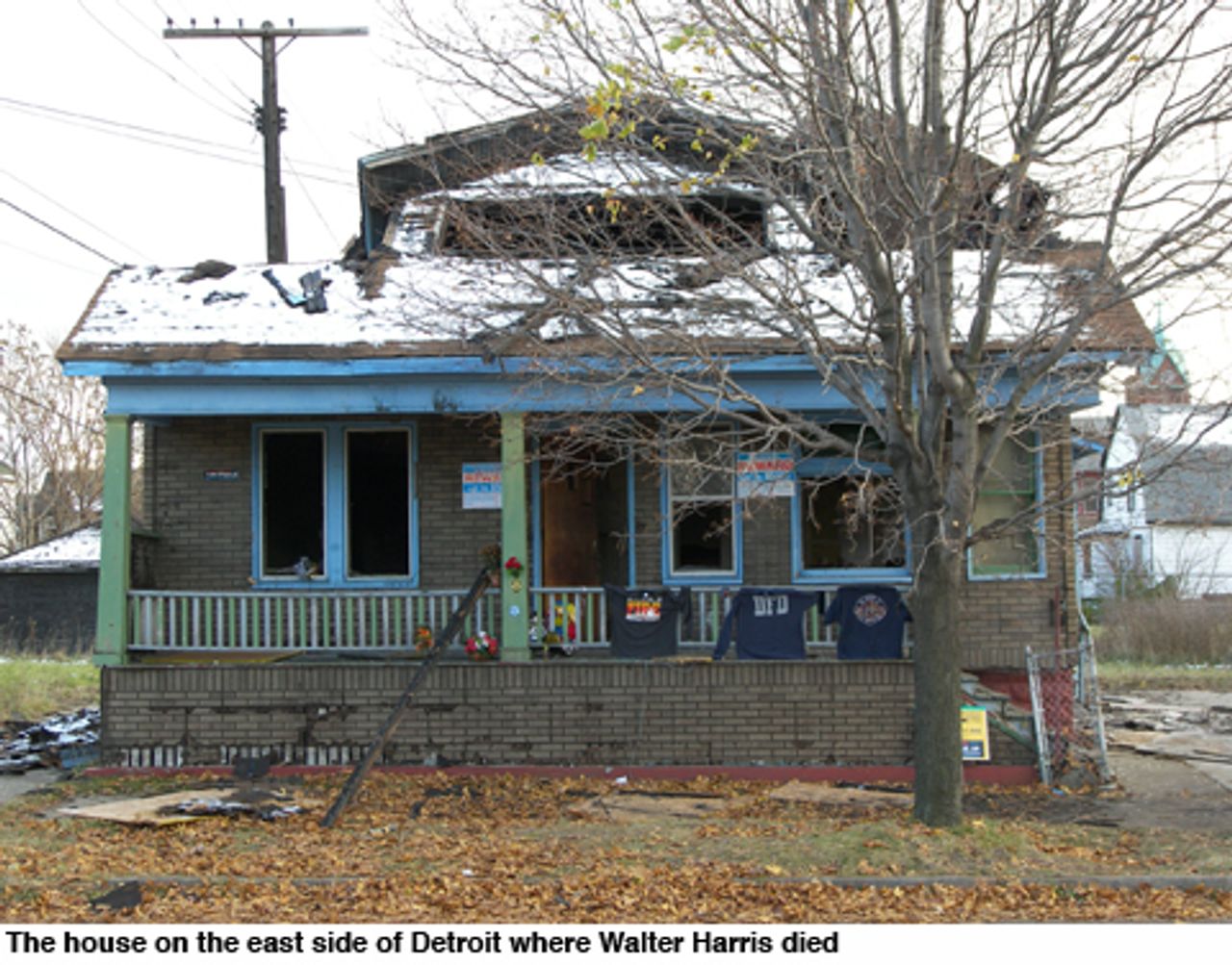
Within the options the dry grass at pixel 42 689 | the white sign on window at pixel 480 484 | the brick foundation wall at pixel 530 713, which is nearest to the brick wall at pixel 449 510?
the white sign on window at pixel 480 484

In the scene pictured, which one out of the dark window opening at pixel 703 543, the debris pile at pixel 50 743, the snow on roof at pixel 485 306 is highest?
the snow on roof at pixel 485 306

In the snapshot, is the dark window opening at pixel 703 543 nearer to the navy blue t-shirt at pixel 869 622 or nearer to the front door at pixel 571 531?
the front door at pixel 571 531

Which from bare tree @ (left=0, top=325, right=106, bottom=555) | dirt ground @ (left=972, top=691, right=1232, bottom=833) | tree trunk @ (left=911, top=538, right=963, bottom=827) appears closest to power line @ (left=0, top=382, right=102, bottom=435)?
bare tree @ (left=0, top=325, right=106, bottom=555)

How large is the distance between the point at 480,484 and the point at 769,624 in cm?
329

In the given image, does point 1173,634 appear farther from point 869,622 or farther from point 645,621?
point 645,621

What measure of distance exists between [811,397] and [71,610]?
26.2 meters

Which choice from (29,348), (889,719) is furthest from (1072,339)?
(29,348)

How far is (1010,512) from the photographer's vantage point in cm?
1297

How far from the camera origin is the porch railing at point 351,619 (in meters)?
12.2

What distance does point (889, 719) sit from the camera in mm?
11516

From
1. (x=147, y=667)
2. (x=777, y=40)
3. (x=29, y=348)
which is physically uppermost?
(x=29, y=348)

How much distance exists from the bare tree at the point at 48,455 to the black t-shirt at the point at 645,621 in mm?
33321

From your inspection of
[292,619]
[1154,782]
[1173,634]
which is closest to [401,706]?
[292,619]

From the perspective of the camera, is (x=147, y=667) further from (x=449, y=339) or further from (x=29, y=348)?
(x=29, y=348)
